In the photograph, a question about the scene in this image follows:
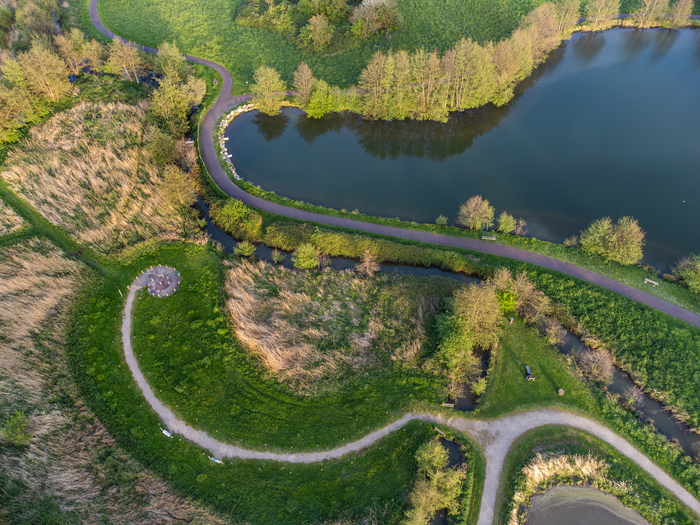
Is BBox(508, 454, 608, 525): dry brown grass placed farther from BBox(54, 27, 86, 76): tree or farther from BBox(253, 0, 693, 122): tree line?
BBox(54, 27, 86, 76): tree

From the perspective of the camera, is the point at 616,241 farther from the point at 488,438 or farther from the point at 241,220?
the point at 241,220

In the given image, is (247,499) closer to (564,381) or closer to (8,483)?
(8,483)

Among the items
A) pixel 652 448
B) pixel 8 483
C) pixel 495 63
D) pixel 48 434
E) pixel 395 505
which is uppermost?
pixel 495 63

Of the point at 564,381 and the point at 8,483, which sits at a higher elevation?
the point at 564,381

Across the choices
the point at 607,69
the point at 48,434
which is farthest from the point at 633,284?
the point at 48,434

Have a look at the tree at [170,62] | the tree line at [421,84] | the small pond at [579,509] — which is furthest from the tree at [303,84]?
the small pond at [579,509]

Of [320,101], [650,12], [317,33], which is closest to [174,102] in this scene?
[320,101]
